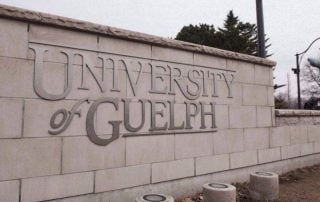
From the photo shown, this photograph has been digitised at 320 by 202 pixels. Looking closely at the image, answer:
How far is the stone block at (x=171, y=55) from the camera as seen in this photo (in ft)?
20.0

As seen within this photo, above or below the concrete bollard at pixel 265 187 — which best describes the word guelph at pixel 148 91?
above

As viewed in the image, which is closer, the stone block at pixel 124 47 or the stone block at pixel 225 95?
the stone block at pixel 124 47

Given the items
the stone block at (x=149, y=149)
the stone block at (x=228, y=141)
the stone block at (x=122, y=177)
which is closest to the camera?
the stone block at (x=122, y=177)

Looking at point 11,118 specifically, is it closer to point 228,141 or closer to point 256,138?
point 228,141

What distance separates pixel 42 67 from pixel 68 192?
175 centimetres

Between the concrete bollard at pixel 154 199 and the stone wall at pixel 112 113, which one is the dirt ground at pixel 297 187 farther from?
the concrete bollard at pixel 154 199

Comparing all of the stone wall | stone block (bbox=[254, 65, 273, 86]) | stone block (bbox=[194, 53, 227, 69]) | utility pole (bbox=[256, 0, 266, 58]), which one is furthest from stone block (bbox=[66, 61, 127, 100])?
utility pole (bbox=[256, 0, 266, 58])

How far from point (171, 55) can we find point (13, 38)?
9.12 feet

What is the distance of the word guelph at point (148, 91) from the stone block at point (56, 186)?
1.91 ft

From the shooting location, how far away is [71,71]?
497cm

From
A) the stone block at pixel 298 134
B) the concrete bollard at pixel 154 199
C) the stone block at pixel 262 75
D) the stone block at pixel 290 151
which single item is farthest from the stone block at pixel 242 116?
the concrete bollard at pixel 154 199

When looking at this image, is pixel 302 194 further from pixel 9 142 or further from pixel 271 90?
pixel 9 142

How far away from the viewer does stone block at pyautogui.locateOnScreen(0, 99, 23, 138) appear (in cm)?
437

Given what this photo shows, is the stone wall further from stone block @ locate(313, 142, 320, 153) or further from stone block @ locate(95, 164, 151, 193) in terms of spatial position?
stone block @ locate(313, 142, 320, 153)
